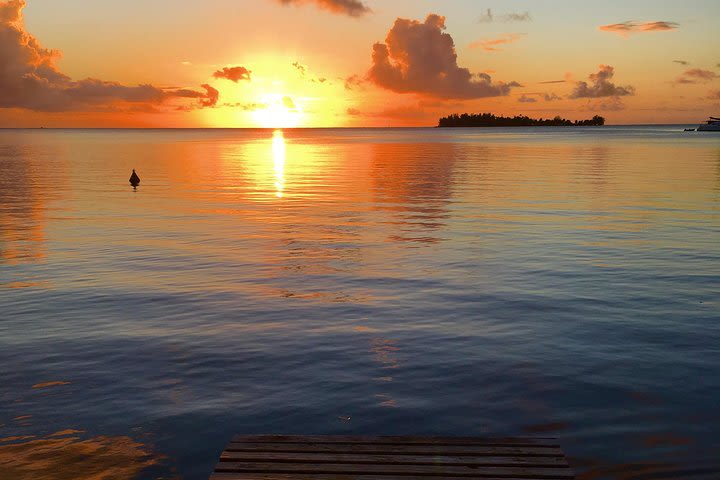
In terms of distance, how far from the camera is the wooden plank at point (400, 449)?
7.89m

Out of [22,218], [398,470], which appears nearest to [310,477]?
[398,470]

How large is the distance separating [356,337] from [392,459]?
7.75 m

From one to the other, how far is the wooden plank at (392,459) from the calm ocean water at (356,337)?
83.9 inches

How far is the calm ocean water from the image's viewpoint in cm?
1058

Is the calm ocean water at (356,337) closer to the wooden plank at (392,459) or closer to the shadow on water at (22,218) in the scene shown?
the shadow on water at (22,218)

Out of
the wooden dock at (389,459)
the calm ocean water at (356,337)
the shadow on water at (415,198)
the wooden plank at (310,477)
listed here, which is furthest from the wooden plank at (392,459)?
the shadow on water at (415,198)

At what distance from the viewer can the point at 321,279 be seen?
21.6m

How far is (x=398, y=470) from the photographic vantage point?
7.40 metres

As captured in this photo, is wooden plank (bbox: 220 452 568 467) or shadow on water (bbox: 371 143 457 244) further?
shadow on water (bbox: 371 143 457 244)

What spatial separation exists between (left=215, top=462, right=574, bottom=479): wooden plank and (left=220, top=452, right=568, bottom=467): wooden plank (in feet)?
0.34

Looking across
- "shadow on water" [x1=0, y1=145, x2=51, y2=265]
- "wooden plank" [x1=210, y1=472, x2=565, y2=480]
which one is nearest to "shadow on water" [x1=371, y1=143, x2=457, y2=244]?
"shadow on water" [x1=0, y1=145, x2=51, y2=265]

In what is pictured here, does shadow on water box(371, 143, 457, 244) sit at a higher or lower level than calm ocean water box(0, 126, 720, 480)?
higher

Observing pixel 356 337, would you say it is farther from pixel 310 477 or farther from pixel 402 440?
pixel 310 477

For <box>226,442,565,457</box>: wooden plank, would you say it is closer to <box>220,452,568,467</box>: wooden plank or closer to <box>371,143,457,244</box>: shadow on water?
<box>220,452,568,467</box>: wooden plank
